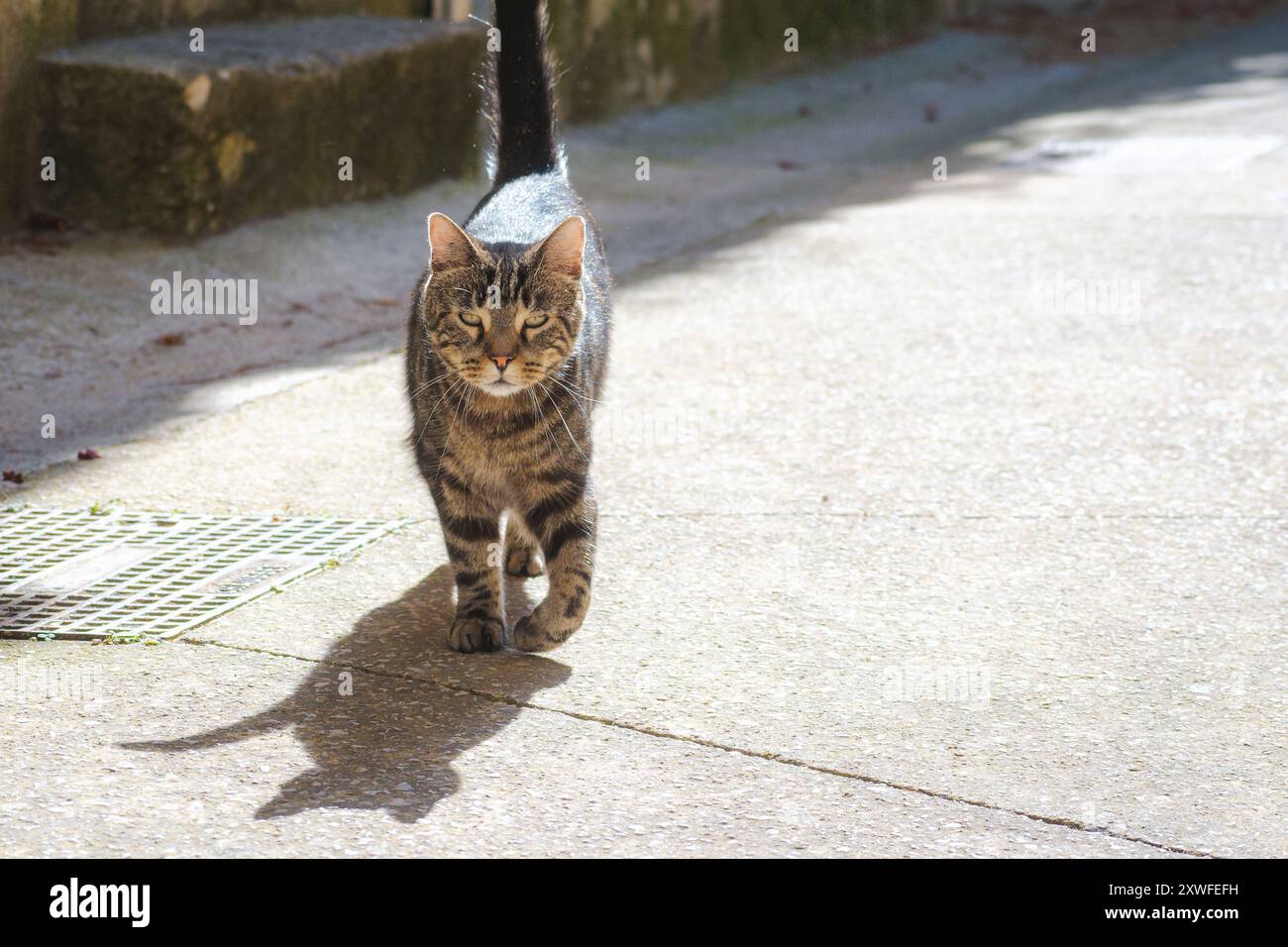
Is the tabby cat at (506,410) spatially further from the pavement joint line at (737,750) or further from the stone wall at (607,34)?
the stone wall at (607,34)

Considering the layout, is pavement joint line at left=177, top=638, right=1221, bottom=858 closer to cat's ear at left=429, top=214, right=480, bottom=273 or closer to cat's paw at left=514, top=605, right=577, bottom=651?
cat's paw at left=514, top=605, right=577, bottom=651

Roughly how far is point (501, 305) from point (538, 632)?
2.31ft

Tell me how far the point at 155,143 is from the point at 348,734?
3.93 m

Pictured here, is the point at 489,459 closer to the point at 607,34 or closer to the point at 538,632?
the point at 538,632

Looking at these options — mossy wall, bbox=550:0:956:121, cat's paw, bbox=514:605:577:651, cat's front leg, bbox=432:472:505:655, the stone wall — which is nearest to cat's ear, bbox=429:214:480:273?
cat's front leg, bbox=432:472:505:655

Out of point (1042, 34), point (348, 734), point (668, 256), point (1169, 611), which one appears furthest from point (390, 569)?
point (1042, 34)

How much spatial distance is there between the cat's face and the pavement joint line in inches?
25.2

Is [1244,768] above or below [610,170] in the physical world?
below

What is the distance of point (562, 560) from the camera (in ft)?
12.0

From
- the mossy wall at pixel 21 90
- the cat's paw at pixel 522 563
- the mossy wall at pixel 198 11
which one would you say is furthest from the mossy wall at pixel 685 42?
the cat's paw at pixel 522 563

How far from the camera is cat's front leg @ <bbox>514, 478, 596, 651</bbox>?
3.61 m

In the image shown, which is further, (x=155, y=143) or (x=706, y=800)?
(x=155, y=143)

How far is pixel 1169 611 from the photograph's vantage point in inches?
151
